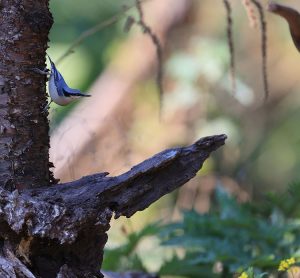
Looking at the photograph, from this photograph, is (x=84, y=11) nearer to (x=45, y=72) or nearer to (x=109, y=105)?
(x=109, y=105)

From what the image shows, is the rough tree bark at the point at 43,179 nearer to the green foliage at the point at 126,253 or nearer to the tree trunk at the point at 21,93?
the tree trunk at the point at 21,93

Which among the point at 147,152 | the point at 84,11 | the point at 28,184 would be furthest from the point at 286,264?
the point at 84,11

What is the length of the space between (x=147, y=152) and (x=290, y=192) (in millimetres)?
2020

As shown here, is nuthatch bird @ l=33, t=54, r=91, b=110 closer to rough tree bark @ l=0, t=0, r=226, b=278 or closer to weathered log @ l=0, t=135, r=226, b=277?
rough tree bark @ l=0, t=0, r=226, b=278

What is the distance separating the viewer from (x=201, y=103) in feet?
16.5

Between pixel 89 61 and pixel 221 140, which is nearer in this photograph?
pixel 221 140

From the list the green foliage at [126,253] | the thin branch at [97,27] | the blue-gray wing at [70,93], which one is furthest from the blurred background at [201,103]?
the blue-gray wing at [70,93]

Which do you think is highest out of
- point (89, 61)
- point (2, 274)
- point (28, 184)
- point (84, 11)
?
point (84, 11)

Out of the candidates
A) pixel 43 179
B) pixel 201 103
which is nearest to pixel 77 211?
A: pixel 43 179

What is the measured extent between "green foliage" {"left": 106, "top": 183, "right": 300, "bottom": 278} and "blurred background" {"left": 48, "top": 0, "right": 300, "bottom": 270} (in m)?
1.67

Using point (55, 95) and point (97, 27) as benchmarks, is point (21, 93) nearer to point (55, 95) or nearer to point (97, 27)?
point (55, 95)

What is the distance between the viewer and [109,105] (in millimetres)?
5176

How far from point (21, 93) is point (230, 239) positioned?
1.22 m

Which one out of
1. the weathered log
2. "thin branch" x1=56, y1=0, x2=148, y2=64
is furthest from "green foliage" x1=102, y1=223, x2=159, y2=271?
the weathered log
